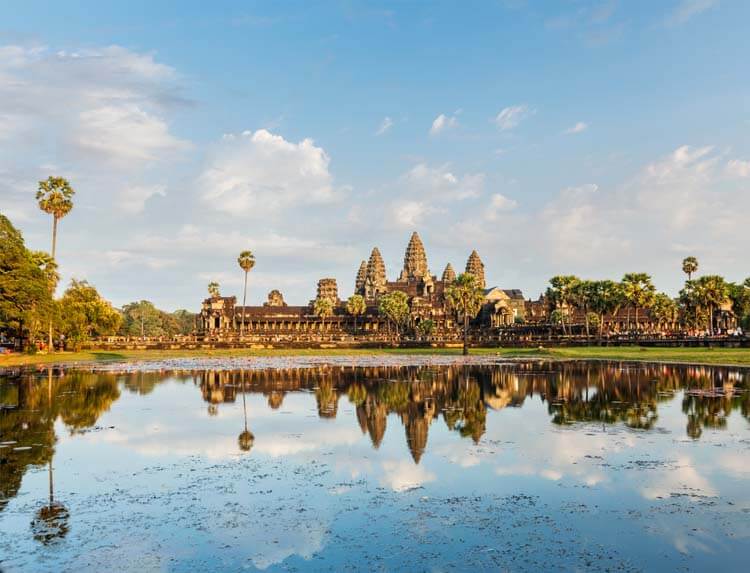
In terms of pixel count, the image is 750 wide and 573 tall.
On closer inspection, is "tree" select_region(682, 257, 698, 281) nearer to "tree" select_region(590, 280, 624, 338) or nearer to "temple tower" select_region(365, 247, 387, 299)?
"tree" select_region(590, 280, 624, 338)

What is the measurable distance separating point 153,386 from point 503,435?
949 inches

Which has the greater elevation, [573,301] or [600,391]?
[573,301]

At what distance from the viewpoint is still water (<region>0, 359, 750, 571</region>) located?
33.9 feet

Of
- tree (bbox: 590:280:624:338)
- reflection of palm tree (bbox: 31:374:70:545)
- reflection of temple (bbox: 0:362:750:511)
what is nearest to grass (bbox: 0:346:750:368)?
reflection of temple (bbox: 0:362:750:511)

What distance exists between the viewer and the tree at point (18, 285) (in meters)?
57.4

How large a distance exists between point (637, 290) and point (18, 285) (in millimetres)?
73318

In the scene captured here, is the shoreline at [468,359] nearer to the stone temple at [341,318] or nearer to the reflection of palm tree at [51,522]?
the reflection of palm tree at [51,522]

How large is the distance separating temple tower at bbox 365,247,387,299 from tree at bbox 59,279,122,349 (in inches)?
3777

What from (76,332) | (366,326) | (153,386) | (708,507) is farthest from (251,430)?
(366,326)

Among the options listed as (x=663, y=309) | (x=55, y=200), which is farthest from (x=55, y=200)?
(x=663, y=309)

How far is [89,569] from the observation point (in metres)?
9.66

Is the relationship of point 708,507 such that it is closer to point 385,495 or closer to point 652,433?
point 385,495

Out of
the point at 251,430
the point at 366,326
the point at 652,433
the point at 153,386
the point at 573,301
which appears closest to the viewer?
the point at 652,433

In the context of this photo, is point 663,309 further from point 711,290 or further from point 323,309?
point 323,309
